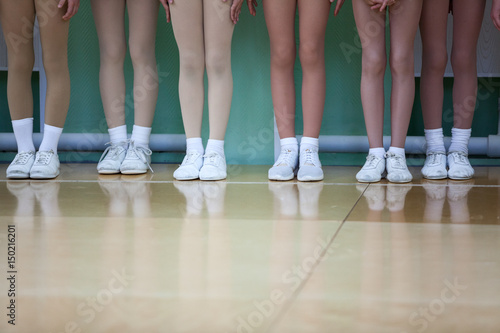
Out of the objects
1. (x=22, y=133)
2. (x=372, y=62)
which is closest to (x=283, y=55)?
(x=372, y=62)

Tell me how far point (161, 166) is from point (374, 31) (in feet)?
4.54

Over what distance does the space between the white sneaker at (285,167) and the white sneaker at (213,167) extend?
220 mm

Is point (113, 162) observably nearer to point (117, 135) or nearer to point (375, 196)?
point (117, 135)

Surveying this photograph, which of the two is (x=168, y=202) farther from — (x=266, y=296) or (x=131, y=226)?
(x=266, y=296)

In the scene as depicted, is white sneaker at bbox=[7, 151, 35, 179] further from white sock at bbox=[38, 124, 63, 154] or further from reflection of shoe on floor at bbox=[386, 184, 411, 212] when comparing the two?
reflection of shoe on floor at bbox=[386, 184, 411, 212]

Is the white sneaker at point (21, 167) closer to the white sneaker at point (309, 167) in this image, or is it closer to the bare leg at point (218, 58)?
the bare leg at point (218, 58)

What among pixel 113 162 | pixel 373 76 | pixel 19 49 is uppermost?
pixel 19 49

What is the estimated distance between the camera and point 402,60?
2.43m

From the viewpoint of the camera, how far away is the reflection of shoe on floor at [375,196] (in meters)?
1.90

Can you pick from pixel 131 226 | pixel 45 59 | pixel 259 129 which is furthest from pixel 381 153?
pixel 45 59

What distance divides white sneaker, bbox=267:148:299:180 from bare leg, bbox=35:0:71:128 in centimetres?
104

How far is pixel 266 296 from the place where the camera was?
41.5 inches

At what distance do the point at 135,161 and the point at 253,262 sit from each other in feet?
5.30

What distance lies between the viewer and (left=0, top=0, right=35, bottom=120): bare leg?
2.50 m
